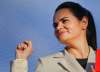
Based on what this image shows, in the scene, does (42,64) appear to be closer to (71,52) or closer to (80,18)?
(71,52)

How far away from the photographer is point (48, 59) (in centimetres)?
539

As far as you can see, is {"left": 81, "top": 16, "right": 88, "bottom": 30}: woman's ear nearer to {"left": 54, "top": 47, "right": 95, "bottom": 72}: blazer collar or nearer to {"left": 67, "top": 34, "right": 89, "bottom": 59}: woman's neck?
{"left": 67, "top": 34, "right": 89, "bottom": 59}: woman's neck

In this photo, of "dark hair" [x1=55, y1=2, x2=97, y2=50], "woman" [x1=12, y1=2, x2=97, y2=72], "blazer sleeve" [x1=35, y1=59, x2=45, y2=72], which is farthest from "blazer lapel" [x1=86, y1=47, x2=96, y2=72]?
"blazer sleeve" [x1=35, y1=59, x2=45, y2=72]

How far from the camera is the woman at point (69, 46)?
521 cm

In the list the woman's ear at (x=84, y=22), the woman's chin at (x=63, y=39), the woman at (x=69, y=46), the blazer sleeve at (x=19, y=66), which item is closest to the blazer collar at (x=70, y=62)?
the woman at (x=69, y=46)

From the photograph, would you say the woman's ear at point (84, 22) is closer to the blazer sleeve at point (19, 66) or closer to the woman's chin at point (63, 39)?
the woman's chin at point (63, 39)

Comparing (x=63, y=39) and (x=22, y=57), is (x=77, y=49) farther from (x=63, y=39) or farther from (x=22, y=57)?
(x=22, y=57)

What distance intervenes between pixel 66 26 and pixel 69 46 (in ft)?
0.78

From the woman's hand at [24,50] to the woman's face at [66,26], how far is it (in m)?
0.35

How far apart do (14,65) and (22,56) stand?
0.48ft

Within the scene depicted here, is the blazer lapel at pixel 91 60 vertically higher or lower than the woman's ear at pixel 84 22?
lower

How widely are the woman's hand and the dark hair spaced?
2.06 ft

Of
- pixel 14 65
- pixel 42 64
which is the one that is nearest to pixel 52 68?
pixel 42 64

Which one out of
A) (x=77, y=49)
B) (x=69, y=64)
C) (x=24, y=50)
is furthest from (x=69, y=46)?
(x=24, y=50)
